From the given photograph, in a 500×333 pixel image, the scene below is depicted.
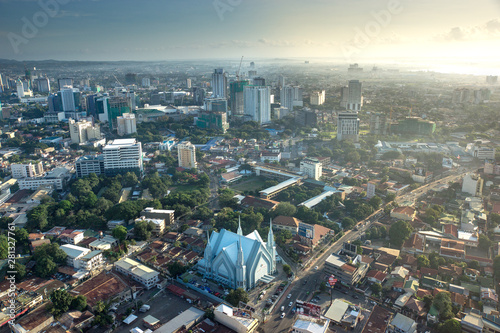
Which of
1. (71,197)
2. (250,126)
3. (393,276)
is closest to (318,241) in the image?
(393,276)


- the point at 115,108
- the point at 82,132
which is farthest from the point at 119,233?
the point at 115,108

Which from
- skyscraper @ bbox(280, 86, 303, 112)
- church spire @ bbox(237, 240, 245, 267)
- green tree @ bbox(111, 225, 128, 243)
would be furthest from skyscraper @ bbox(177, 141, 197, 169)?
skyscraper @ bbox(280, 86, 303, 112)

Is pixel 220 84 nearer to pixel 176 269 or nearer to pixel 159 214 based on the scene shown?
pixel 159 214

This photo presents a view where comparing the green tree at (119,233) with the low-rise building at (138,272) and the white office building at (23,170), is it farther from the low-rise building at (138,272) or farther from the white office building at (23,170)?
the white office building at (23,170)

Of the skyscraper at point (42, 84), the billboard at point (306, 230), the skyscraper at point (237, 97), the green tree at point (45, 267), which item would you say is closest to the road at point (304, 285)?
the billboard at point (306, 230)

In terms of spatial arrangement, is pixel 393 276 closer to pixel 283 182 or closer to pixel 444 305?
pixel 444 305

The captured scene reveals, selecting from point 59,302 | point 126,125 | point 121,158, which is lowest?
point 59,302
